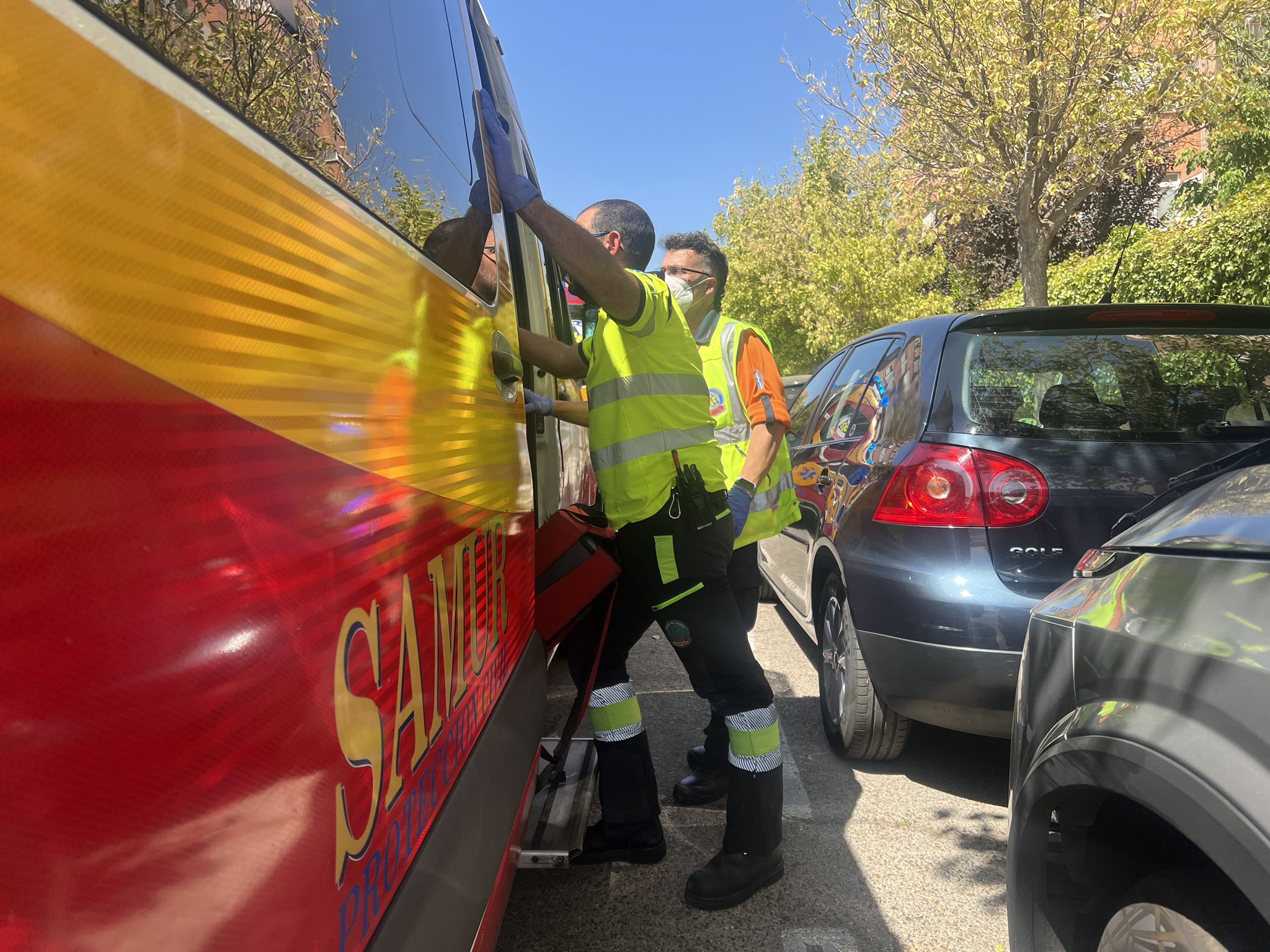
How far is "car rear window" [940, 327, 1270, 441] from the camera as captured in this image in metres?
2.78

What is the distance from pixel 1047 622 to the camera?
68.4 inches

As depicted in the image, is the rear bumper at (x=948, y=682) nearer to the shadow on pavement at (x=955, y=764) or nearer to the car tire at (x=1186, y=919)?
the shadow on pavement at (x=955, y=764)

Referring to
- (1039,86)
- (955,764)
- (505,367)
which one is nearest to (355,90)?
(505,367)

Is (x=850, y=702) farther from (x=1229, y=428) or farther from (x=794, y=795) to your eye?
(x=1229, y=428)

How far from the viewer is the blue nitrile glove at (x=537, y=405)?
2596 mm

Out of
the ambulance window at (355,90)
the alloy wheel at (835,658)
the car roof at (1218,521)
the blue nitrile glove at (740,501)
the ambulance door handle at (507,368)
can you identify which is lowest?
the alloy wheel at (835,658)

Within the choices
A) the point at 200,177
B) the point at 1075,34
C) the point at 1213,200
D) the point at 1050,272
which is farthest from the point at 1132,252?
the point at 200,177

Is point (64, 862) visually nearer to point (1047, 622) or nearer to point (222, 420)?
point (222, 420)

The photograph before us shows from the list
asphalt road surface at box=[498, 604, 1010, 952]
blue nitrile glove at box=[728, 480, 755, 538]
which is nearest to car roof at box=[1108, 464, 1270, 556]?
asphalt road surface at box=[498, 604, 1010, 952]

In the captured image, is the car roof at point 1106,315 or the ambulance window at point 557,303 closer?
the car roof at point 1106,315

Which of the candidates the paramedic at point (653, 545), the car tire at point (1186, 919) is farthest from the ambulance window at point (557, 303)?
the car tire at point (1186, 919)

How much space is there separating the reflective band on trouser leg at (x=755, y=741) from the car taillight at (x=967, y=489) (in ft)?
2.80

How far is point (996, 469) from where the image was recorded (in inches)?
106

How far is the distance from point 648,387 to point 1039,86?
7.40 meters
